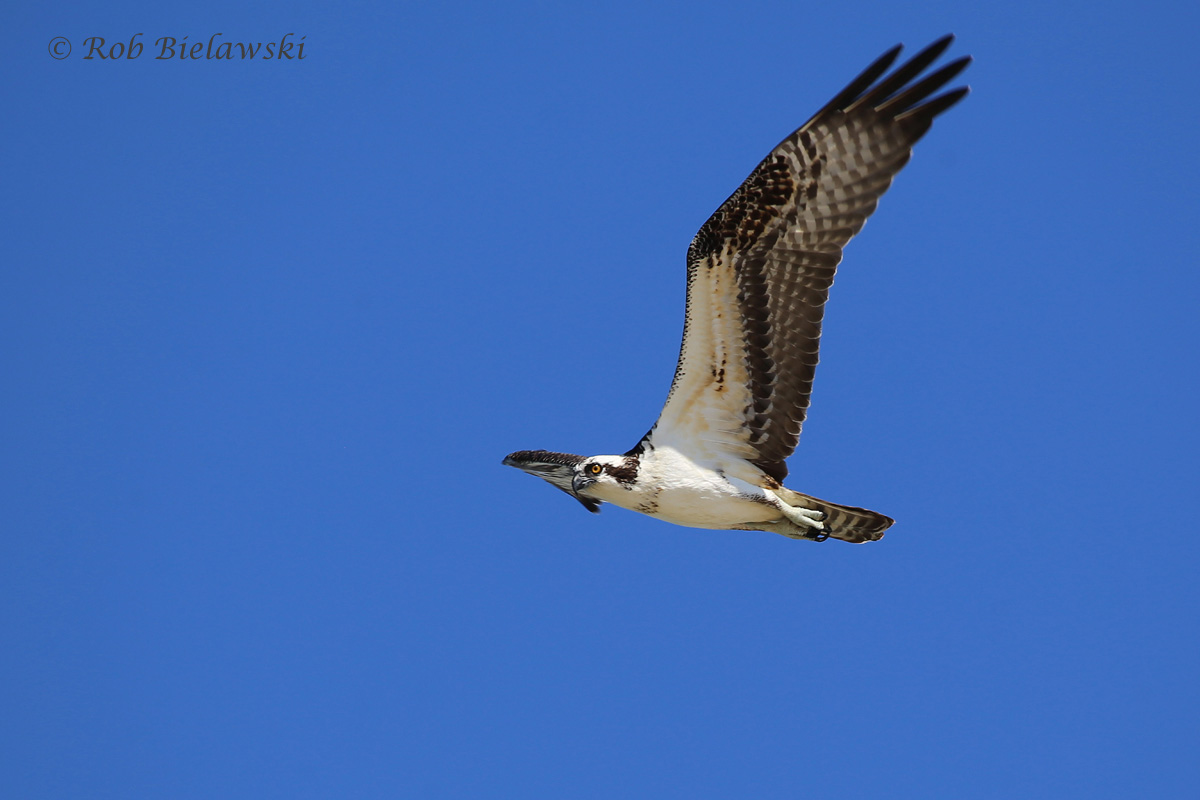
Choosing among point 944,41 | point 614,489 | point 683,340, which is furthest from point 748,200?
point 614,489

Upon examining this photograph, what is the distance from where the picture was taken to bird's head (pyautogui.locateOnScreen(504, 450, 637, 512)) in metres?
9.59

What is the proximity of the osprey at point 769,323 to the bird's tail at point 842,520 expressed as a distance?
0.01 metres

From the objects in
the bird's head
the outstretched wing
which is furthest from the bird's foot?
the bird's head

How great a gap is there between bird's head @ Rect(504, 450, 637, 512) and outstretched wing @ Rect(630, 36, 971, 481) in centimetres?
103

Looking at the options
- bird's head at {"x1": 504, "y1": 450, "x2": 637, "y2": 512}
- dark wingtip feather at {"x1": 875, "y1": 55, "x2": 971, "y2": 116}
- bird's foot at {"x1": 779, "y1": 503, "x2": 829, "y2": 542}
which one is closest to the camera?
dark wingtip feather at {"x1": 875, "y1": 55, "x2": 971, "y2": 116}

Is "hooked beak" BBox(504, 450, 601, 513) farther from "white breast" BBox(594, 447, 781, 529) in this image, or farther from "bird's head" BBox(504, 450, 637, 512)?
"white breast" BBox(594, 447, 781, 529)

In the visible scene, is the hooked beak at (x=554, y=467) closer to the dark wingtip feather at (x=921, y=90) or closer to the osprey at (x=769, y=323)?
the osprey at (x=769, y=323)

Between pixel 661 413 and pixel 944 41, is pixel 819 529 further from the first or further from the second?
pixel 944 41

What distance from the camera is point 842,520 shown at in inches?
376

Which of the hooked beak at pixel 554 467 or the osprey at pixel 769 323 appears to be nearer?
the osprey at pixel 769 323

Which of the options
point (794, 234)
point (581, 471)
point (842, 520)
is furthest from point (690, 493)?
point (794, 234)

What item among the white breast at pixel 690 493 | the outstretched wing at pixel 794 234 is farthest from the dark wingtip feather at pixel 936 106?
the white breast at pixel 690 493

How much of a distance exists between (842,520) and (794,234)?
102 inches

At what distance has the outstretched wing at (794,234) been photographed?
8.56 meters
